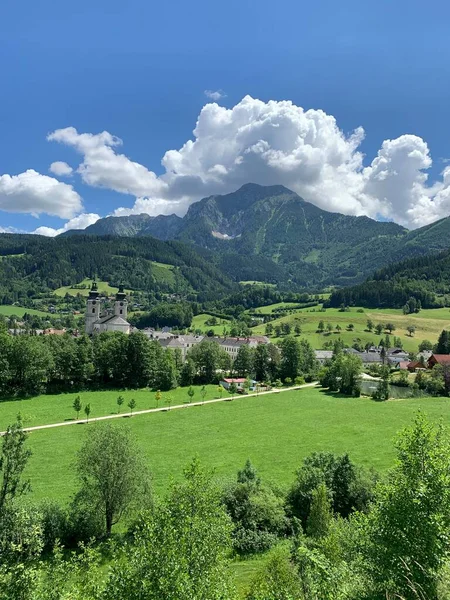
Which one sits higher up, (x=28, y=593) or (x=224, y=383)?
(x=28, y=593)

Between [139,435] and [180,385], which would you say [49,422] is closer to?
[139,435]

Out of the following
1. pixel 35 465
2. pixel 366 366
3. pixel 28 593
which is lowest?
pixel 366 366

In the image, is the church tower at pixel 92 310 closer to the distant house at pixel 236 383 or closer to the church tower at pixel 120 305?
the church tower at pixel 120 305

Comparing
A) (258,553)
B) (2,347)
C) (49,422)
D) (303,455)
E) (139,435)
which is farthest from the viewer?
(2,347)

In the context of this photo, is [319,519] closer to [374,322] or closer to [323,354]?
[323,354]

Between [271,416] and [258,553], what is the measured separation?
3545 cm

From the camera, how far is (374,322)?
17988 cm

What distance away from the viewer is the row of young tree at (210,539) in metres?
11.5

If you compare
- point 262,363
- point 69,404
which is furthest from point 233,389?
point 69,404

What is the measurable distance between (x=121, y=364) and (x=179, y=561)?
7406 centimetres

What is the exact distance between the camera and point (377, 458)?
3959 cm

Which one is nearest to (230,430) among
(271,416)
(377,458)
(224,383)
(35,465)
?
(271,416)

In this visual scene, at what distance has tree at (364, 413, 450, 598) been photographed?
511 inches

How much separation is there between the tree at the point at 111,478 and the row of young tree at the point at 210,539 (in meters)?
0.07
